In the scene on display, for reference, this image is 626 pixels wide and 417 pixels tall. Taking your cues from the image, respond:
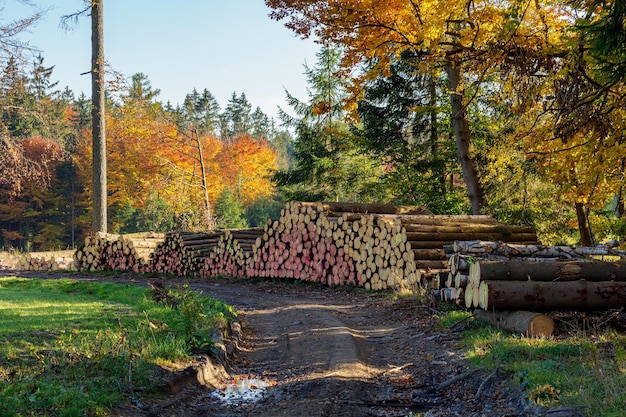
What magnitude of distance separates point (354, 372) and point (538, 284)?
10.8ft

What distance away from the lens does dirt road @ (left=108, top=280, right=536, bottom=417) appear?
17.8 feet

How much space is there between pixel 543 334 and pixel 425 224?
657 centimetres

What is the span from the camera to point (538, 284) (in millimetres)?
8203

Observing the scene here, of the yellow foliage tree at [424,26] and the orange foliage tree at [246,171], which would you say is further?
the orange foliage tree at [246,171]

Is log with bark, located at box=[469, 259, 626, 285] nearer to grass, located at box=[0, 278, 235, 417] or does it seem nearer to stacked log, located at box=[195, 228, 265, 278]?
grass, located at box=[0, 278, 235, 417]

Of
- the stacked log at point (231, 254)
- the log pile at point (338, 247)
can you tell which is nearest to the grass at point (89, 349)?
the log pile at point (338, 247)

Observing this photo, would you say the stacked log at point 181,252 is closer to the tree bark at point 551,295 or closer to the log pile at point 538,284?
the log pile at point 538,284

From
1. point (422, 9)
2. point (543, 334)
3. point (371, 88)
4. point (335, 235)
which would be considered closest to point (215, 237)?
point (335, 235)

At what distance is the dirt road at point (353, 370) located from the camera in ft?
17.8

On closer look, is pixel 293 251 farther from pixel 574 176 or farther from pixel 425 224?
pixel 574 176

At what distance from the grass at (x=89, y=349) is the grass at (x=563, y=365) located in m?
3.52

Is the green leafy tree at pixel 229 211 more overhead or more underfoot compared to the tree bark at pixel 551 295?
more overhead

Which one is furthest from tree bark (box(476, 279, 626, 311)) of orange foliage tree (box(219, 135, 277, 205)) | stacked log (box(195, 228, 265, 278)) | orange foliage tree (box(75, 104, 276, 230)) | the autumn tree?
orange foliage tree (box(219, 135, 277, 205))

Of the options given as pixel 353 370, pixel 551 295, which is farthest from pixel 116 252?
pixel 551 295
